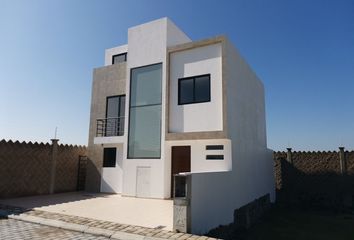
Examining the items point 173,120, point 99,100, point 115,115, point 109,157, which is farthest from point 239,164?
point 99,100

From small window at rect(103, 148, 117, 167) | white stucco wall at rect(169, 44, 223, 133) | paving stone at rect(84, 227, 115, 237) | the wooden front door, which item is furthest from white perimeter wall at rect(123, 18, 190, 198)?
paving stone at rect(84, 227, 115, 237)

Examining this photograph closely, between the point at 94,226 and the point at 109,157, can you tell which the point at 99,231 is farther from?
the point at 109,157

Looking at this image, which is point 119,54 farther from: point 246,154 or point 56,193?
point 246,154

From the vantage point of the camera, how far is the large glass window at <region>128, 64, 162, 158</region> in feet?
41.2

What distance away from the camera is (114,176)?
14078mm

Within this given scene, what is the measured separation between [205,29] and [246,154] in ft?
21.7

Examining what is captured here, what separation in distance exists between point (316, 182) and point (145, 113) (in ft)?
36.4

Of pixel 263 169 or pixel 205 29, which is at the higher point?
pixel 205 29

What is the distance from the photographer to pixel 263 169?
631 inches

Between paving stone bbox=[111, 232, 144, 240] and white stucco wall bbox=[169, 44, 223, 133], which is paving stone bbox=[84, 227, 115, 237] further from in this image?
white stucco wall bbox=[169, 44, 223, 133]

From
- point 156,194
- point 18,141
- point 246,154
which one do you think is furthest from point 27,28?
point 246,154

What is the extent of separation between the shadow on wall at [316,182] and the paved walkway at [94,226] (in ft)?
40.7

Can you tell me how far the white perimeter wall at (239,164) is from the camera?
24.6 feet

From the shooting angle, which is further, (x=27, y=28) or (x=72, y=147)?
(x=72, y=147)
